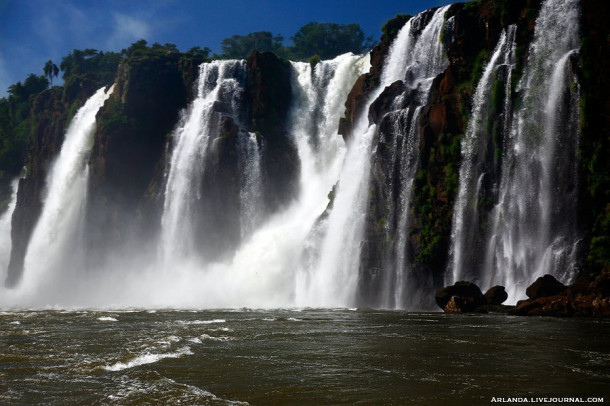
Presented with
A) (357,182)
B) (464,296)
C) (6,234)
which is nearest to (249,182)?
(357,182)

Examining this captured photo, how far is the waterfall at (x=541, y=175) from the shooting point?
86.0 feet

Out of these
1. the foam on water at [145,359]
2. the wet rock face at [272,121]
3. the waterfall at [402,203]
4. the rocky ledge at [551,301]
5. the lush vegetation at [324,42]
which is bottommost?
the foam on water at [145,359]

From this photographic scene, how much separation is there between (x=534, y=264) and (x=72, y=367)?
70.6 ft

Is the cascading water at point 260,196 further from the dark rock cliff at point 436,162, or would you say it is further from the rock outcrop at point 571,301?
the rock outcrop at point 571,301

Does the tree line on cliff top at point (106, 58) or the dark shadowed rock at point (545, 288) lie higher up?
the tree line on cliff top at point (106, 58)

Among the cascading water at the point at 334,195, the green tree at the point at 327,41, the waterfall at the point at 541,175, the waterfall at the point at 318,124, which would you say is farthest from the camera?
the green tree at the point at 327,41

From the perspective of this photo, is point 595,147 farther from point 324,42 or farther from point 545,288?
point 324,42

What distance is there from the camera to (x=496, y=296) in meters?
24.0

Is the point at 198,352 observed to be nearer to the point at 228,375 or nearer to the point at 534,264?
the point at 228,375

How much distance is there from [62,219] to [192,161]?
55.2 ft

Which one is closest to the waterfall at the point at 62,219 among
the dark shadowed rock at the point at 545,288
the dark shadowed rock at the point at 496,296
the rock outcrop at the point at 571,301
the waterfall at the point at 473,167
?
the waterfall at the point at 473,167

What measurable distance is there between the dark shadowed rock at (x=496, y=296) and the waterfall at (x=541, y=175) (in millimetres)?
1839

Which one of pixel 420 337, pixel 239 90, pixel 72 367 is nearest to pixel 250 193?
pixel 239 90

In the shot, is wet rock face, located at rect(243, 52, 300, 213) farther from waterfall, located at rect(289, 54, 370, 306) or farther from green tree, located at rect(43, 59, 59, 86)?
green tree, located at rect(43, 59, 59, 86)
